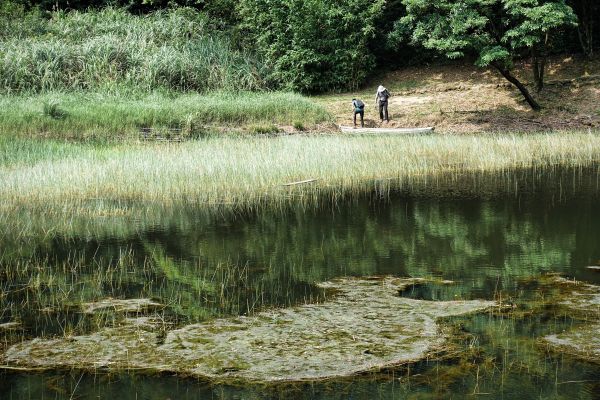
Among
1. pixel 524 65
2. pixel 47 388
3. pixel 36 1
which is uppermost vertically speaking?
pixel 36 1

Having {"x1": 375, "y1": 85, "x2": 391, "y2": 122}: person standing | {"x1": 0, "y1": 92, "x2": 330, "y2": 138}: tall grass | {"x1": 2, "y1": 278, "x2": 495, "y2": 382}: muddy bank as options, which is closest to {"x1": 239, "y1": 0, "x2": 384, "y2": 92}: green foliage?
{"x1": 0, "y1": 92, "x2": 330, "y2": 138}: tall grass

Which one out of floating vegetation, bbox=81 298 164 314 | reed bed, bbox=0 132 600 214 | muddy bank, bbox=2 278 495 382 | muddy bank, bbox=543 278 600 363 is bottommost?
muddy bank, bbox=543 278 600 363

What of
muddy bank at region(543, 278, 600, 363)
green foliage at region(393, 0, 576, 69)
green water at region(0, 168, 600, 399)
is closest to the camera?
green water at region(0, 168, 600, 399)

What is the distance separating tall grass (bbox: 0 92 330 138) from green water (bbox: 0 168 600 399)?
10277mm

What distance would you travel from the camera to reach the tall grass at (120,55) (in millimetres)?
26094

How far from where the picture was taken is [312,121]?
25.2 meters

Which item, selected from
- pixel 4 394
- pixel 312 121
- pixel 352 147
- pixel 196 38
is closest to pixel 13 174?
pixel 352 147

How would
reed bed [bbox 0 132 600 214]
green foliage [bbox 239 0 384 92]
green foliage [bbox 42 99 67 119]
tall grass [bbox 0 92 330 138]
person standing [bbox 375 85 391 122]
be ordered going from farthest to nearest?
1. green foliage [bbox 239 0 384 92]
2. person standing [bbox 375 85 391 122]
3. green foliage [bbox 42 99 67 119]
4. tall grass [bbox 0 92 330 138]
5. reed bed [bbox 0 132 600 214]

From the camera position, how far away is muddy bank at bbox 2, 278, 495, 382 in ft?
17.1

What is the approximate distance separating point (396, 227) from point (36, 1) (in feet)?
102

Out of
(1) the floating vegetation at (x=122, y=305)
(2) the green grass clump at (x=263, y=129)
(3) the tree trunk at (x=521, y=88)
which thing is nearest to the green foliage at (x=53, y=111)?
(2) the green grass clump at (x=263, y=129)

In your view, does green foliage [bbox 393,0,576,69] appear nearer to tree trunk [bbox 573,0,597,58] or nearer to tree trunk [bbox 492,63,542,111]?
tree trunk [bbox 492,63,542,111]

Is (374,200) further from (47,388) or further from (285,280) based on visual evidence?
(47,388)

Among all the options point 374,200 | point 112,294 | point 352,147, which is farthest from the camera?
point 352,147
